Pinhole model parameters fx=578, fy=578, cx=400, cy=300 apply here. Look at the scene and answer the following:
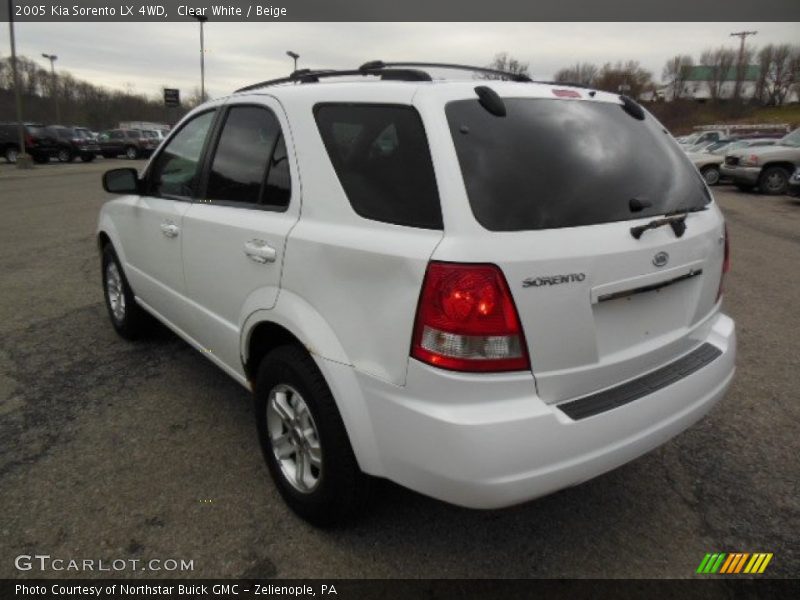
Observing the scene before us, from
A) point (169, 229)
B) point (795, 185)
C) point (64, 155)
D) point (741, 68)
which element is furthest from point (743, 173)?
point (741, 68)

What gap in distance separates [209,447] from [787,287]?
630 centimetres

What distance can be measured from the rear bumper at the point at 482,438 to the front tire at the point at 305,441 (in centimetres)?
22

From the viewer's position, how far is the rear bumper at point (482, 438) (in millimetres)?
1768

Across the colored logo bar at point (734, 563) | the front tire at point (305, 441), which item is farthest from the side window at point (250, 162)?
the colored logo bar at point (734, 563)

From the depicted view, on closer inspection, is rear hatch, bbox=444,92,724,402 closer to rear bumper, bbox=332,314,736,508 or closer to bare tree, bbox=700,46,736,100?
rear bumper, bbox=332,314,736,508

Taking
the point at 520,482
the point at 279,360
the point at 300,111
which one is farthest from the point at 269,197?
the point at 520,482

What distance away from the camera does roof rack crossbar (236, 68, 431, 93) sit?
2.18 meters

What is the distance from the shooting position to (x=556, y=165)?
6.63 ft

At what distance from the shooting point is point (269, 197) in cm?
252

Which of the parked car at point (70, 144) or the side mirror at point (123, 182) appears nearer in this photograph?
the side mirror at point (123, 182)

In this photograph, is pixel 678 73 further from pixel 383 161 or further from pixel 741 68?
pixel 383 161

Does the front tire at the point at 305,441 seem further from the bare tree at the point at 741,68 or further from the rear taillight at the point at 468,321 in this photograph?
the bare tree at the point at 741,68

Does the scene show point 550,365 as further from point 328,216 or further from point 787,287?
point 787,287

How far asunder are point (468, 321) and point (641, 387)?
80cm
